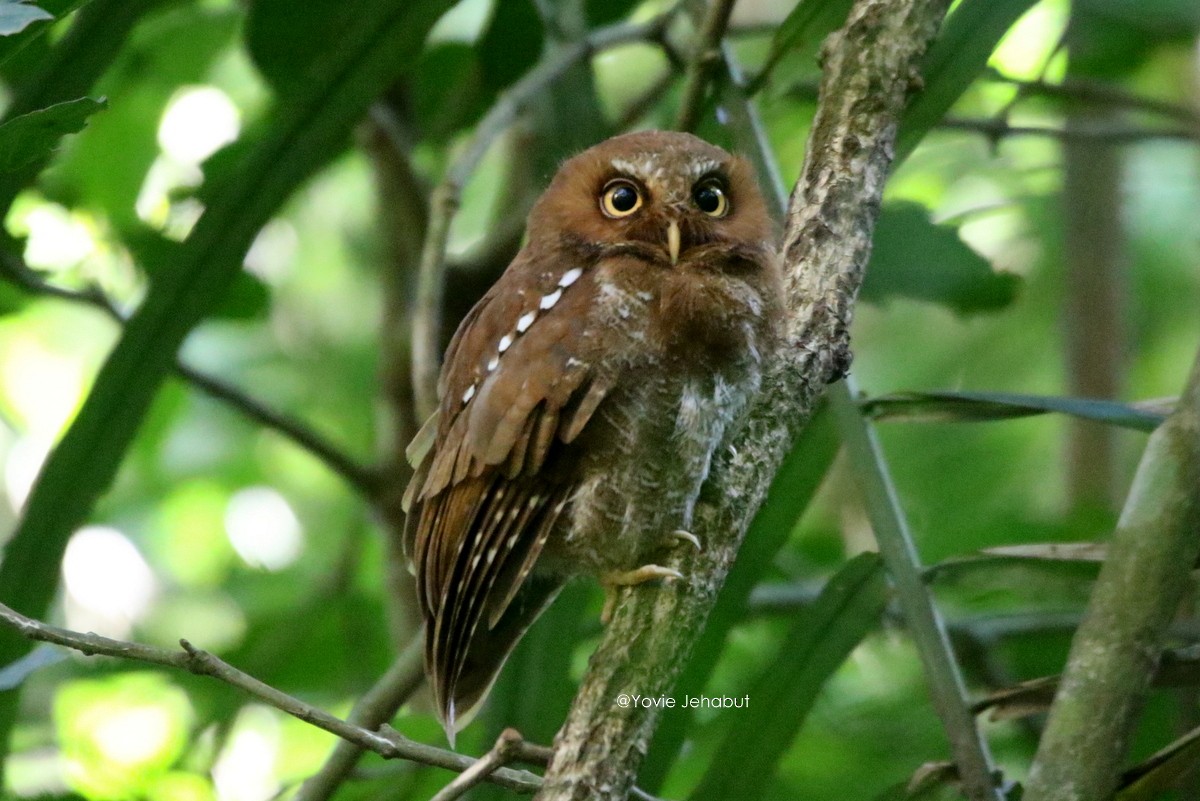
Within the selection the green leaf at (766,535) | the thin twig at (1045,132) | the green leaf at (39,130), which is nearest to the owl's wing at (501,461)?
the green leaf at (766,535)

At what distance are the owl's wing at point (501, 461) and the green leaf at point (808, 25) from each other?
61 cm

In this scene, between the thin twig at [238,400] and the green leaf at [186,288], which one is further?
the thin twig at [238,400]

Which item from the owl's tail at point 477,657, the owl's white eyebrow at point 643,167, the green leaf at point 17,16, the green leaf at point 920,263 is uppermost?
the green leaf at point 920,263

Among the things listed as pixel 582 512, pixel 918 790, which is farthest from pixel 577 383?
pixel 918 790

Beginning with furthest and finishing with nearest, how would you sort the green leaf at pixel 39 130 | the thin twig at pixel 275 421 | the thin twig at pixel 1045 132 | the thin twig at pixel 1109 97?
1. the thin twig at pixel 1109 97
2. the thin twig at pixel 275 421
3. the thin twig at pixel 1045 132
4. the green leaf at pixel 39 130

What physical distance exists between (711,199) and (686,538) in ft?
1.91

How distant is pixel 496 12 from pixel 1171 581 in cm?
212

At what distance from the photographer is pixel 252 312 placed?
3299 mm

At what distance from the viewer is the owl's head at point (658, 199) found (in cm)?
206

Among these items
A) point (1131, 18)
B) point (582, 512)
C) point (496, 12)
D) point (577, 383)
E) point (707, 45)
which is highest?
point (1131, 18)

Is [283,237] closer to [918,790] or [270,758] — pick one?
[270,758]

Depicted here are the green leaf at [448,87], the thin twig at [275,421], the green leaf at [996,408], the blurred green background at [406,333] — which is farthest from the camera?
the green leaf at [448,87]

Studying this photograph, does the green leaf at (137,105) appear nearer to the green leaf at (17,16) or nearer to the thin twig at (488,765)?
the green leaf at (17,16)

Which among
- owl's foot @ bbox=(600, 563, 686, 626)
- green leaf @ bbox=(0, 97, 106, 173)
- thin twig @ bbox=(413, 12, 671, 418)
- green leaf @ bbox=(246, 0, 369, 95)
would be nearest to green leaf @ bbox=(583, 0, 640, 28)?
thin twig @ bbox=(413, 12, 671, 418)
